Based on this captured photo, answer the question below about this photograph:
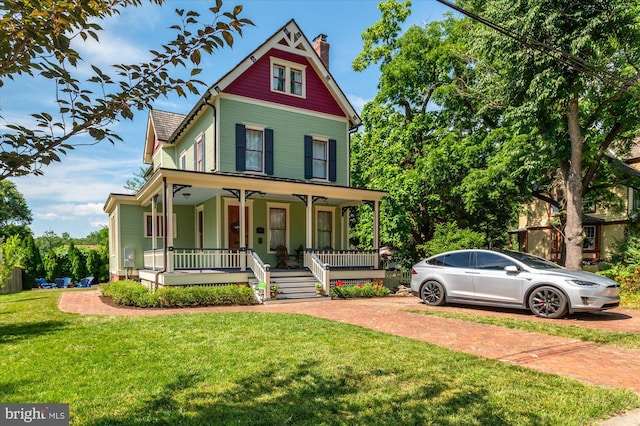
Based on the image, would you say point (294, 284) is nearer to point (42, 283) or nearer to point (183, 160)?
point (183, 160)

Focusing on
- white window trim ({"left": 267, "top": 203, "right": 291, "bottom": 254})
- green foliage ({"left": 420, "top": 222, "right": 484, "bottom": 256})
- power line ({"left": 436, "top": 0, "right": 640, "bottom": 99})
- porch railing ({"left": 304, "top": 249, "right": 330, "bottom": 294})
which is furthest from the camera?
white window trim ({"left": 267, "top": 203, "right": 291, "bottom": 254})

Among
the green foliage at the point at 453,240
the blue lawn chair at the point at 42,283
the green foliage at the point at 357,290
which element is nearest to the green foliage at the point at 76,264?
the blue lawn chair at the point at 42,283

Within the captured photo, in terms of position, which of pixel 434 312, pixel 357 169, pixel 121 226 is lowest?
pixel 434 312

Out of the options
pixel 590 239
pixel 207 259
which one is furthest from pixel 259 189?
pixel 590 239

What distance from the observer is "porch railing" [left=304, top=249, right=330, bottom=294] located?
14.0 meters

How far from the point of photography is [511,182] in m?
17.3

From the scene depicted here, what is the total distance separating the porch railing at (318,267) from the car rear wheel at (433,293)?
3809 millimetres

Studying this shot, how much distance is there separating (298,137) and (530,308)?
11425mm

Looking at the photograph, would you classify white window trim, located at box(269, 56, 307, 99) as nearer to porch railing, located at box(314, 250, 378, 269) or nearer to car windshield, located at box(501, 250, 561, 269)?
porch railing, located at box(314, 250, 378, 269)

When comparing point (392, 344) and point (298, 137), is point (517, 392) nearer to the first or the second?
point (392, 344)

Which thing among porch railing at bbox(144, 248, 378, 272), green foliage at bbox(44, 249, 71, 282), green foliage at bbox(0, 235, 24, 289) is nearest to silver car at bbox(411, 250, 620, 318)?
porch railing at bbox(144, 248, 378, 272)

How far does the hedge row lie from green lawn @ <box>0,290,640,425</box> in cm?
415

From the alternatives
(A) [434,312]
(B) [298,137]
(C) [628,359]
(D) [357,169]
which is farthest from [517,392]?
(D) [357,169]

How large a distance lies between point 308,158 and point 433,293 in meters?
8.76
